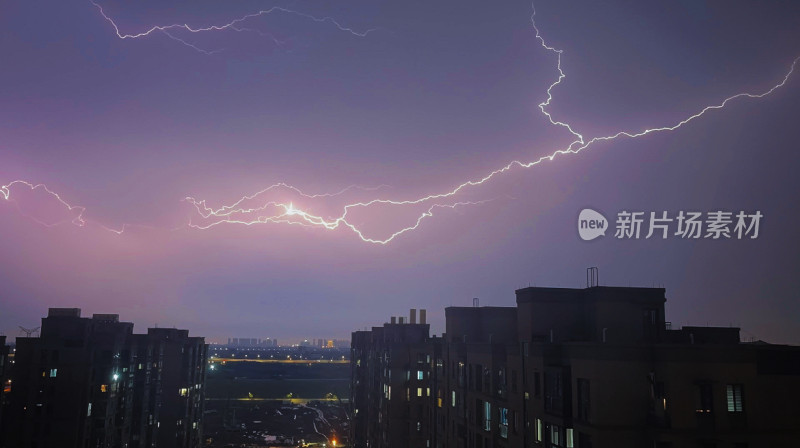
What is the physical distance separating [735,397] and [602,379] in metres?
6.99

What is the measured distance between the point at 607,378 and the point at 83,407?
224 ft

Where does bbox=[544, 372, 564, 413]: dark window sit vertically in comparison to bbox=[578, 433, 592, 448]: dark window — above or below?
above

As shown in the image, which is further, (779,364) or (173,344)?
(173,344)

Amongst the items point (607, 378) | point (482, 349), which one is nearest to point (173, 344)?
point (482, 349)

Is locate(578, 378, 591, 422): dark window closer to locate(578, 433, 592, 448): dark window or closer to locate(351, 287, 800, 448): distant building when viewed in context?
locate(351, 287, 800, 448): distant building

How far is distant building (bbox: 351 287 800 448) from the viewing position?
32.8m

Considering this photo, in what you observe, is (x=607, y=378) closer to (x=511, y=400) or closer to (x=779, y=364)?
(x=779, y=364)

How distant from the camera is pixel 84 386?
75938 mm

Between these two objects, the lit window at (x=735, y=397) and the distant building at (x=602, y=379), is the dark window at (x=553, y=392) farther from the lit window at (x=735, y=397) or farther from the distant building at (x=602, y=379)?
the lit window at (x=735, y=397)

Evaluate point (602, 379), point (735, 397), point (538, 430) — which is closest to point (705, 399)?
point (735, 397)

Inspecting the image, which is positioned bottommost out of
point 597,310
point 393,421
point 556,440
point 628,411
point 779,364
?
point 393,421

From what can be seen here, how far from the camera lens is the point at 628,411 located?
3394 centimetres

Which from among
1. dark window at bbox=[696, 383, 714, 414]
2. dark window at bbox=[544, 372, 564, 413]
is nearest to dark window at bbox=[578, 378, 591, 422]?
dark window at bbox=[544, 372, 564, 413]

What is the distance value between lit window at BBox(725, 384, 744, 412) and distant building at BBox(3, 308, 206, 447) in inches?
2881
